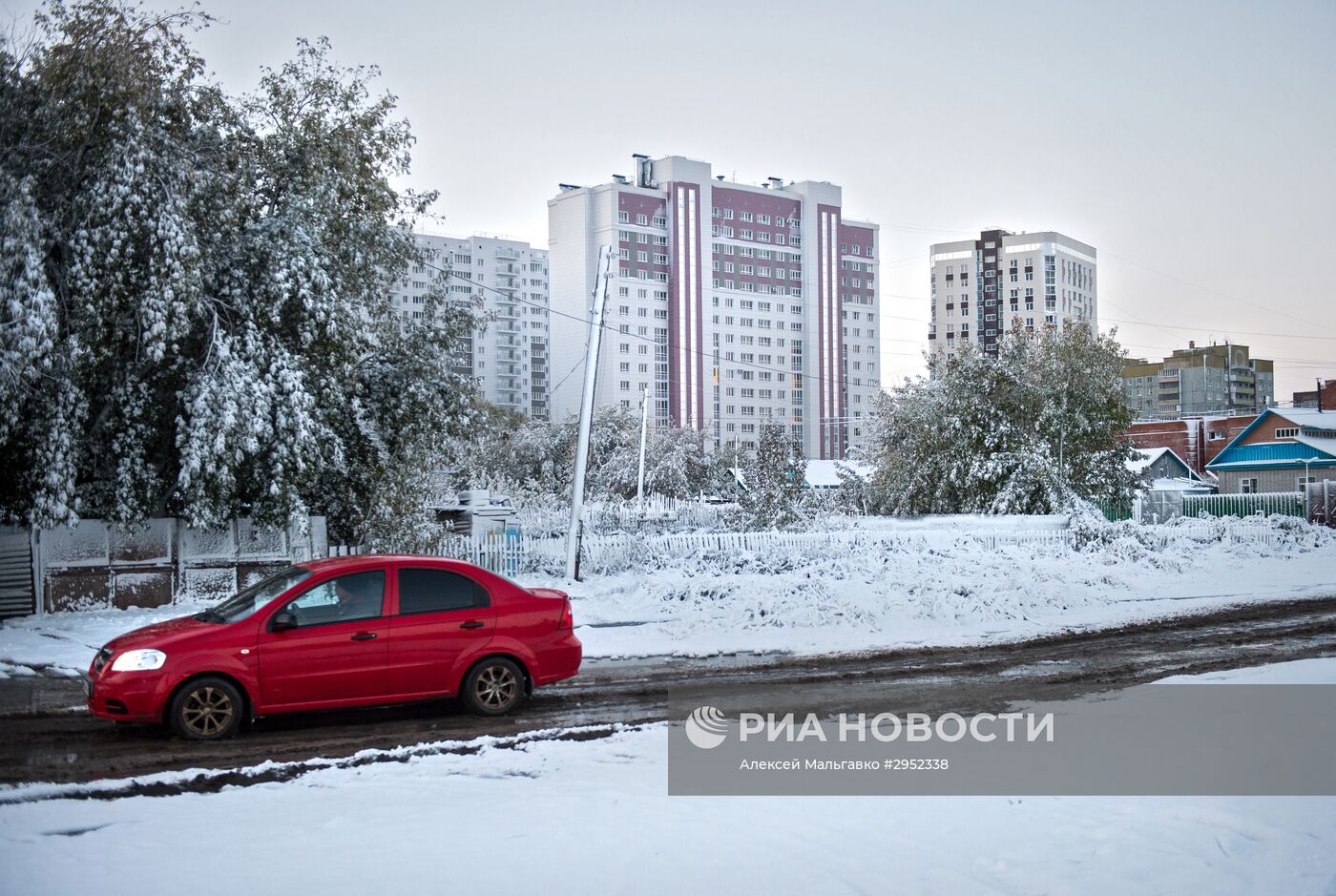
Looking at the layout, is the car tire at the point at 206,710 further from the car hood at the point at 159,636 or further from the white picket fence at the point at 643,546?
the white picket fence at the point at 643,546

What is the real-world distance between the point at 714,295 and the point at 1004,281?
53.7 m

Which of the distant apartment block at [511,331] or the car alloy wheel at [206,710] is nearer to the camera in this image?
the car alloy wheel at [206,710]

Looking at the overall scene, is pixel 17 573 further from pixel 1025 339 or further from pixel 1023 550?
pixel 1025 339

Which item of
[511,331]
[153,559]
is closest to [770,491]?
[153,559]

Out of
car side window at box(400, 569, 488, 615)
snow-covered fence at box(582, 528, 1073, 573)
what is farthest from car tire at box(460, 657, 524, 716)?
snow-covered fence at box(582, 528, 1073, 573)

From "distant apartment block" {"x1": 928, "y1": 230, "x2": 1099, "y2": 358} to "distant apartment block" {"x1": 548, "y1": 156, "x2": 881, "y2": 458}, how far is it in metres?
24.1

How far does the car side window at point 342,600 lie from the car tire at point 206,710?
2.80 ft

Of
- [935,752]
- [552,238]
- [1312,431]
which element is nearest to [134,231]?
[935,752]

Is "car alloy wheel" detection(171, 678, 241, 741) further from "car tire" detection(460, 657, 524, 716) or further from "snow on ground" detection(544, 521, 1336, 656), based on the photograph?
"snow on ground" detection(544, 521, 1336, 656)

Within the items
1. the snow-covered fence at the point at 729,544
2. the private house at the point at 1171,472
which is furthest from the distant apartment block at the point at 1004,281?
the snow-covered fence at the point at 729,544

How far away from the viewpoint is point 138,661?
9.32 metres

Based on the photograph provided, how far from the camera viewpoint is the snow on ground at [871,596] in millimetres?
16250

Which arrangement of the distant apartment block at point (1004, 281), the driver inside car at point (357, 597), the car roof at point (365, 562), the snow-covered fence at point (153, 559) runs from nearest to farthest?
the driver inside car at point (357, 597) → the car roof at point (365, 562) → the snow-covered fence at point (153, 559) → the distant apartment block at point (1004, 281)

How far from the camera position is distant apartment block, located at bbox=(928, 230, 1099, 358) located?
16262 centimetres
